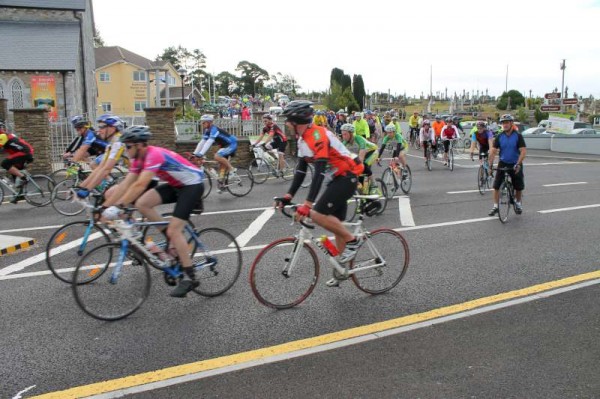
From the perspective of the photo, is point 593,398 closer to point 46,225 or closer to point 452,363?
point 452,363

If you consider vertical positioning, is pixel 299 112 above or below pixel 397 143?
above

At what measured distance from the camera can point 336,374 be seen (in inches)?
160

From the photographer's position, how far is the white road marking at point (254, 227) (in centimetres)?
855

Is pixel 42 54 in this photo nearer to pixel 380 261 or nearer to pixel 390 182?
pixel 390 182

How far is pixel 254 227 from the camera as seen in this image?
9.55 meters

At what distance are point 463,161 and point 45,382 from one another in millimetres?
22035

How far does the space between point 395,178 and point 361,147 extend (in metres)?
2.90

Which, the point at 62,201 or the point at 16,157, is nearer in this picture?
the point at 62,201

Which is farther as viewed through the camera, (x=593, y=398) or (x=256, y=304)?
(x=256, y=304)

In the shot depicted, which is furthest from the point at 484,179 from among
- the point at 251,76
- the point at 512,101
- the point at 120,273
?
the point at 251,76

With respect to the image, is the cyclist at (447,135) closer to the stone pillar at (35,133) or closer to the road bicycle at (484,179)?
the road bicycle at (484,179)

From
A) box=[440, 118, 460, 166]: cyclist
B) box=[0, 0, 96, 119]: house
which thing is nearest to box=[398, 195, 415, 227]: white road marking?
box=[440, 118, 460, 166]: cyclist

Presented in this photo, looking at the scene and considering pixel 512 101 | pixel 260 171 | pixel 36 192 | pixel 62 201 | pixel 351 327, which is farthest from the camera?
pixel 512 101

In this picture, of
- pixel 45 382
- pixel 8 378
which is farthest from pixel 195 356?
pixel 8 378
